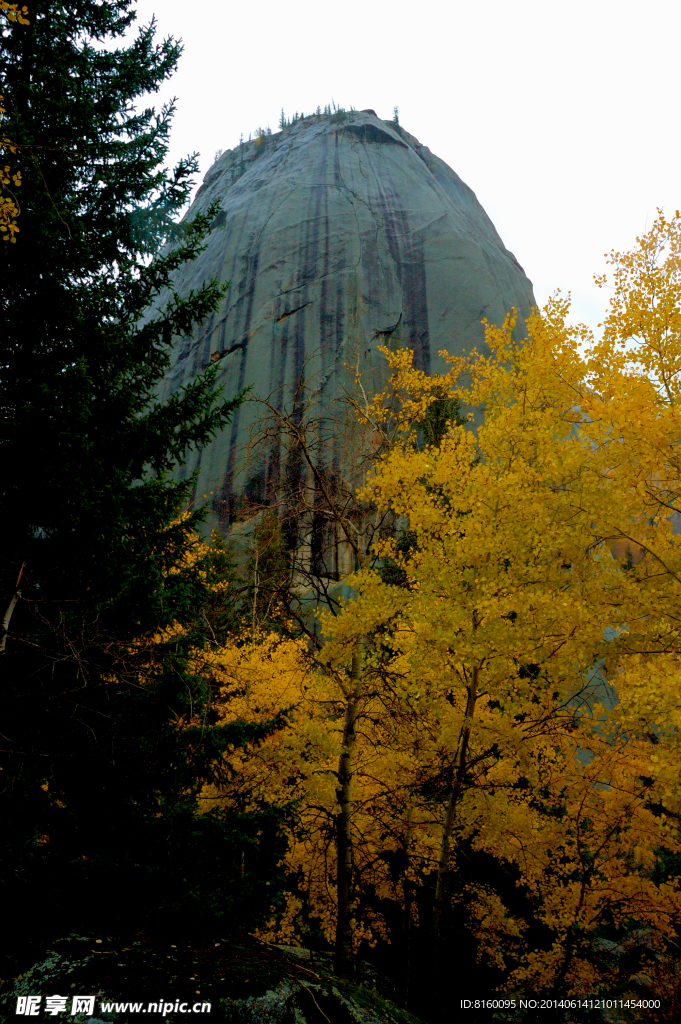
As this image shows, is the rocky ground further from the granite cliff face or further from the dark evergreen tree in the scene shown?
the granite cliff face

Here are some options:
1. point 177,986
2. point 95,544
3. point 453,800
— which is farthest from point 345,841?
point 95,544

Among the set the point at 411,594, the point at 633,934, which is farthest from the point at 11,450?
the point at 633,934

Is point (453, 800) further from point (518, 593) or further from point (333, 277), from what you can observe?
point (333, 277)

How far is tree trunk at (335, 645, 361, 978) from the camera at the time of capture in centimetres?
600

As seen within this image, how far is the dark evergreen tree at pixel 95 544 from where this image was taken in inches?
156

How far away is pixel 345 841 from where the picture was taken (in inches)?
253

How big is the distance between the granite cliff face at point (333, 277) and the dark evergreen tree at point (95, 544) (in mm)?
22602

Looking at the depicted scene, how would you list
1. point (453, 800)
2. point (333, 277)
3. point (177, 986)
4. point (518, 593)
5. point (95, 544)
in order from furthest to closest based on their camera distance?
point (333, 277), point (453, 800), point (518, 593), point (95, 544), point (177, 986)

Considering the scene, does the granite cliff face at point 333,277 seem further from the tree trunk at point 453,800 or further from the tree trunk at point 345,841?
the tree trunk at point 453,800

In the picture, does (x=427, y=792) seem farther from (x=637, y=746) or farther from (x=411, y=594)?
(x=411, y=594)

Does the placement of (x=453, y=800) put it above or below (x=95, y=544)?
below

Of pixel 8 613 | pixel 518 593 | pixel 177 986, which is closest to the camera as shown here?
pixel 177 986

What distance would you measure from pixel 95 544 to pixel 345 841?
4782 millimetres

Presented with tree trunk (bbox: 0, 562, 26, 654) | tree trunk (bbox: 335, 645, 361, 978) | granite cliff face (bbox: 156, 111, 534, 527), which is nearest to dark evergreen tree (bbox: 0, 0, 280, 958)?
tree trunk (bbox: 0, 562, 26, 654)
